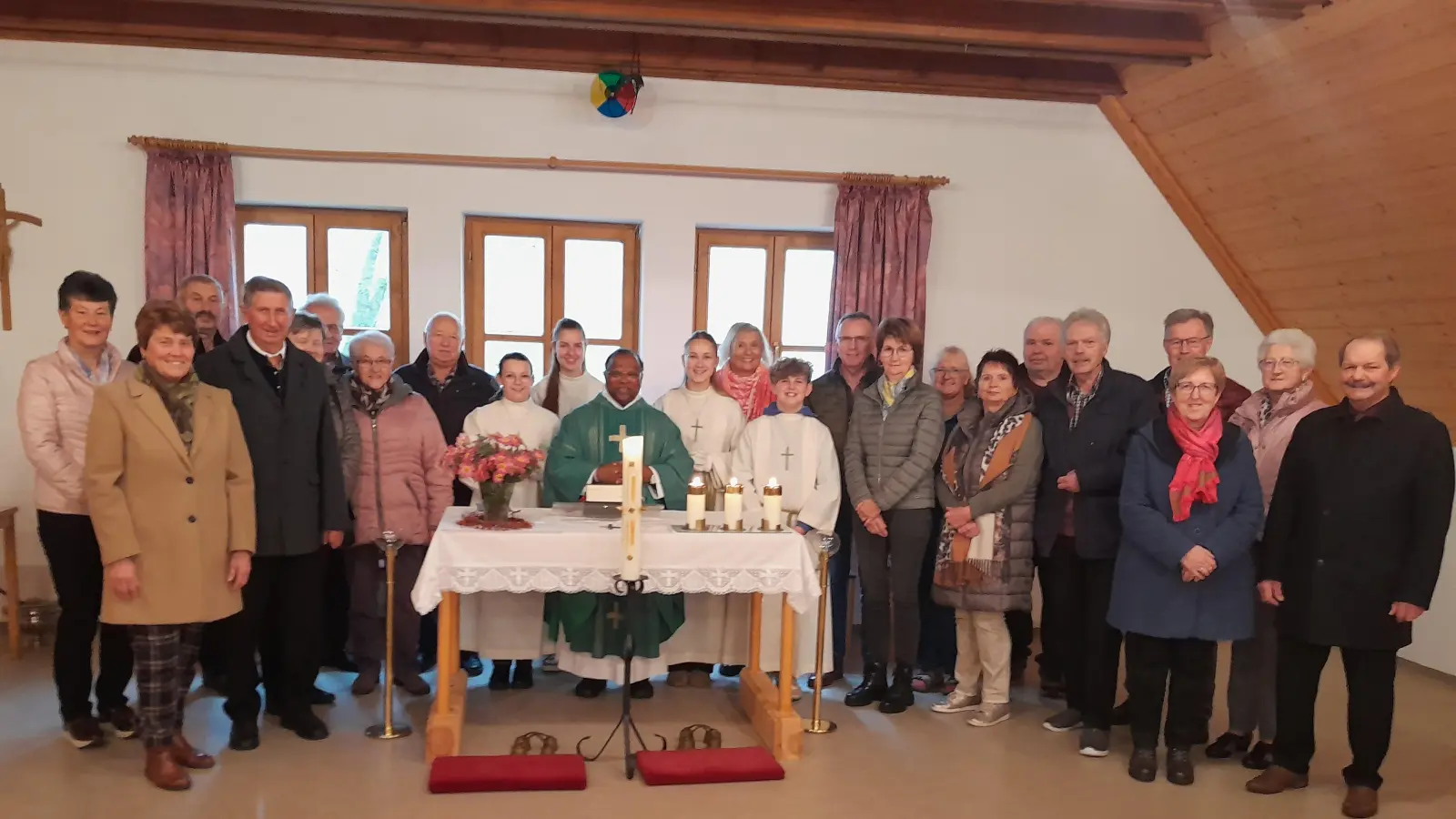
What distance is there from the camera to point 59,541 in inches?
137

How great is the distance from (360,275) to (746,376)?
267cm

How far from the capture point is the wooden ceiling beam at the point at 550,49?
537 centimetres

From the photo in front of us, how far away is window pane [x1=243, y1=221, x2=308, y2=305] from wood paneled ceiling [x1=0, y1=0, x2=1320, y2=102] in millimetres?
1025

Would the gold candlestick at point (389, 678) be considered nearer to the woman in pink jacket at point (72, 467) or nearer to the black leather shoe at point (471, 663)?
the black leather shoe at point (471, 663)

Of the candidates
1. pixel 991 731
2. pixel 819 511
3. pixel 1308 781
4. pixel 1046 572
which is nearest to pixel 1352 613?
pixel 1308 781

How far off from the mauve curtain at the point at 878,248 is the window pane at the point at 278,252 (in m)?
Result: 3.21

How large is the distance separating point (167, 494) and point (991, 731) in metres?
3.29

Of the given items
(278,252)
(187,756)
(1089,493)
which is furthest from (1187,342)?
(278,252)

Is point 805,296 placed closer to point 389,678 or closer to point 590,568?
point 590,568

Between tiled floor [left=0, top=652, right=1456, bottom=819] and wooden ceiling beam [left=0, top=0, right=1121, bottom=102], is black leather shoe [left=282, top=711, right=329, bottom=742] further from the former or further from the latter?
wooden ceiling beam [left=0, top=0, right=1121, bottom=102]

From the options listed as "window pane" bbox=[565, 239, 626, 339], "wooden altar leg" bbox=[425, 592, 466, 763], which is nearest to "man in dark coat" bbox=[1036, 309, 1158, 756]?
"wooden altar leg" bbox=[425, 592, 466, 763]

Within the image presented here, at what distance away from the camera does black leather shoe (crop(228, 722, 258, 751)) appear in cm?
364

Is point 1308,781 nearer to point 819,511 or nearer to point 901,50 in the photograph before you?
point 819,511

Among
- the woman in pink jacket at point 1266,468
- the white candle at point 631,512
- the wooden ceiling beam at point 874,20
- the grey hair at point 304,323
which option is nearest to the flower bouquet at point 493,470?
the white candle at point 631,512
